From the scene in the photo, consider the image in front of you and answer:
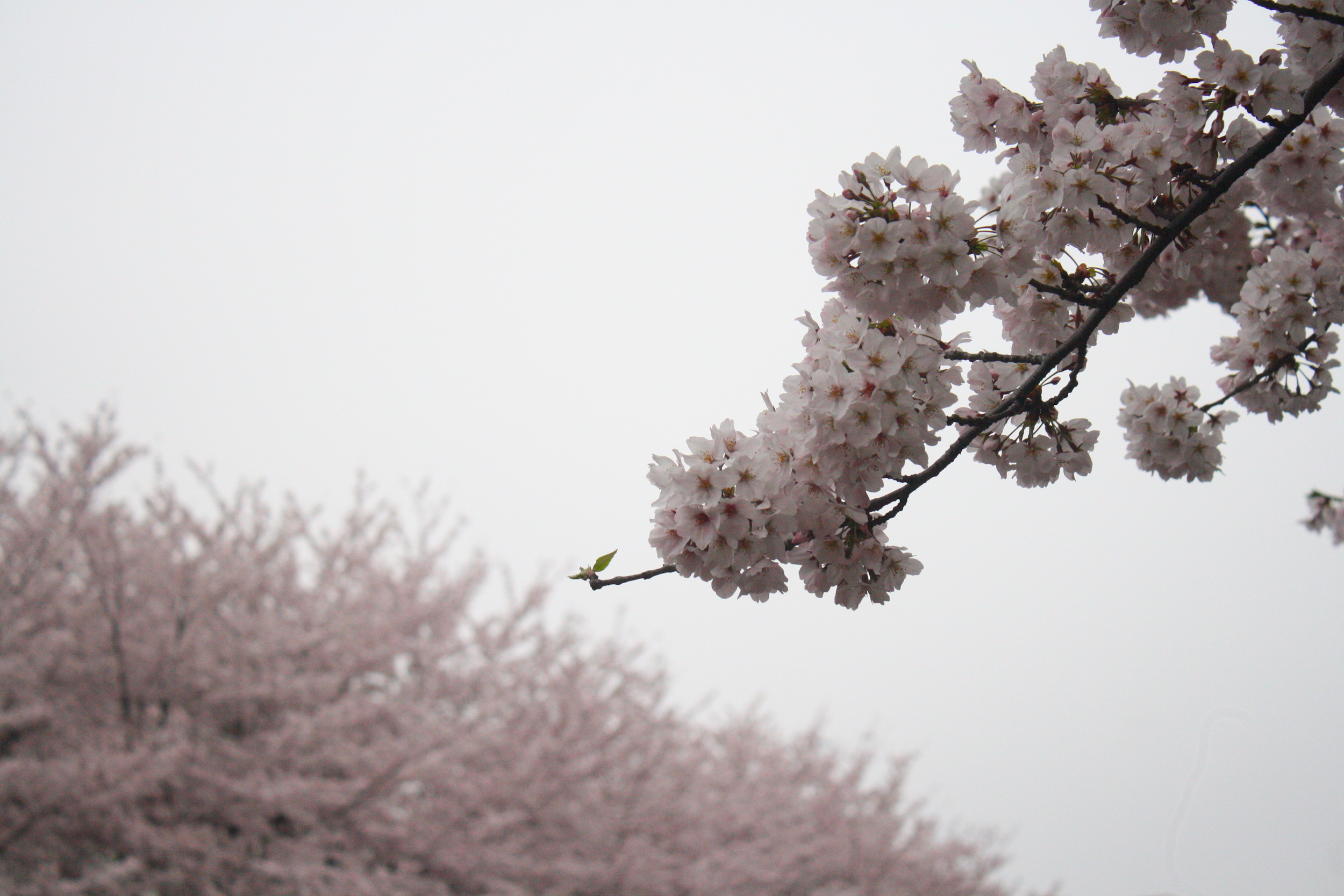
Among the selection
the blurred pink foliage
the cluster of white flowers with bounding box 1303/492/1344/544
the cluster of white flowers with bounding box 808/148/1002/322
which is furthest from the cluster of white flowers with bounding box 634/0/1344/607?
the blurred pink foliage

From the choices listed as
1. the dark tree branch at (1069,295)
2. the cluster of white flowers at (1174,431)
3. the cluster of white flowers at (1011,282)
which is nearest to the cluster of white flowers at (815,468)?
the cluster of white flowers at (1011,282)

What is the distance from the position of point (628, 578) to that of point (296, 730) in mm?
6071

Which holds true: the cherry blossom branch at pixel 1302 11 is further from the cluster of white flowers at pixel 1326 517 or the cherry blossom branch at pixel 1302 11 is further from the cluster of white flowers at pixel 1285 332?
the cluster of white flowers at pixel 1326 517

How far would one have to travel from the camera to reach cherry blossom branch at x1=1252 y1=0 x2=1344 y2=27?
150 centimetres

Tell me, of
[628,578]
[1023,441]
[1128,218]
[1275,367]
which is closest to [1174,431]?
[1275,367]

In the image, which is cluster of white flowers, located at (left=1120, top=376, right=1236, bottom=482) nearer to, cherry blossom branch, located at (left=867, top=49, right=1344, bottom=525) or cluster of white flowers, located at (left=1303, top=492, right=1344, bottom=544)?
cherry blossom branch, located at (left=867, top=49, right=1344, bottom=525)

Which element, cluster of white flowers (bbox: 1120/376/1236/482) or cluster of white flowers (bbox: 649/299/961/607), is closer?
cluster of white flowers (bbox: 649/299/961/607)

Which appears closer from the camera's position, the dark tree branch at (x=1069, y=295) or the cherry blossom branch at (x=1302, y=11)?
the cherry blossom branch at (x=1302, y=11)

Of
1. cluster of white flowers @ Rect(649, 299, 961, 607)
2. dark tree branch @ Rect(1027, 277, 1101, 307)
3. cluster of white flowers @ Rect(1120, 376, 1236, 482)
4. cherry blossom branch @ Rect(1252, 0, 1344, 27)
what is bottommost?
cluster of white flowers @ Rect(649, 299, 961, 607)

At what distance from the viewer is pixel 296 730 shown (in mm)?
6371

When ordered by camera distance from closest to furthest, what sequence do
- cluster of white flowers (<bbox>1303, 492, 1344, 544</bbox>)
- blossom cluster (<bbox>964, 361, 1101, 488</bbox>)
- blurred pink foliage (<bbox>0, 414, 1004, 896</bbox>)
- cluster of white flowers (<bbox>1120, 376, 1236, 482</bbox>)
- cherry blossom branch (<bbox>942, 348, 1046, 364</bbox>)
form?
1. cherry blossom branch (<bbox>942, 348, 1046, 364</bbox>)
2. blossom cluster (<bbox>964, 361, 1101, 488</bbox>)
3. cluster of white flowers (<bbox>1120, 376, 1236, 482</bbox>)
4. cluster of white flowers (<bbox>1303, 492, 1344, 544</bbox>)
5. blurred pink foliage (<bbox>0, 414, 1004, 896</bbox>)

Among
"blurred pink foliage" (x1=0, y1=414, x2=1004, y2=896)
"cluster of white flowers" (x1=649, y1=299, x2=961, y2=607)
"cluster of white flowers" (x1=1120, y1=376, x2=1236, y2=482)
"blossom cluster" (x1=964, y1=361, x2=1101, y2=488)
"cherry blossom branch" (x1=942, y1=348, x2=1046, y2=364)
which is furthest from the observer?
"blurred pink foliage" (x1=0, y1=414, x2=1004, y2=896)

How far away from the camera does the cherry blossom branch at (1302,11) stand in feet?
4.93

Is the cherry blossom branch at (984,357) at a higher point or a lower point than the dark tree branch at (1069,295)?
lower
